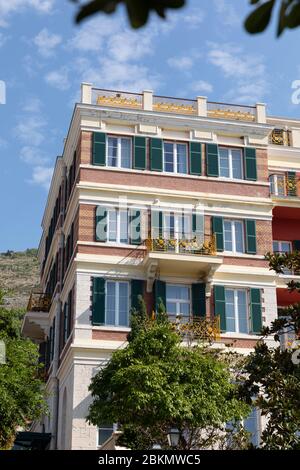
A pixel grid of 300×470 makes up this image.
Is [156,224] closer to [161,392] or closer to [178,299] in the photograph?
[178,299]

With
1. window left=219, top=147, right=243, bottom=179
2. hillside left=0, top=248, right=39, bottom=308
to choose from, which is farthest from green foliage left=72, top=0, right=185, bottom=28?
hillside left=0, top=248, right=39, bottom=308

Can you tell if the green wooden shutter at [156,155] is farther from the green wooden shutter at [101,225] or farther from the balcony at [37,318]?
the balcony at [37,318]

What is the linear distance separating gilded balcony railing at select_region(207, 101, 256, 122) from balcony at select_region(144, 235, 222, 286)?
5495 mm

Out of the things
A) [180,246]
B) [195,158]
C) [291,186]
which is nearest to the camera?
[180,246]

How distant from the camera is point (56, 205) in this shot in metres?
38.1

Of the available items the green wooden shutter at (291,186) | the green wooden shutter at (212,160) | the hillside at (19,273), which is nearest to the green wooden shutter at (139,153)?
the green wooden shutter at (212,160)

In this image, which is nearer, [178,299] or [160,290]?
[160,290]

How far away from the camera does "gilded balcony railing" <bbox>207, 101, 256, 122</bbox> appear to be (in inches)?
1278

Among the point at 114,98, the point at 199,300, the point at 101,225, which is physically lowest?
the point at 199,300

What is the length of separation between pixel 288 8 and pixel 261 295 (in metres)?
27.6

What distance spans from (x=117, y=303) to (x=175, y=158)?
6.08 m

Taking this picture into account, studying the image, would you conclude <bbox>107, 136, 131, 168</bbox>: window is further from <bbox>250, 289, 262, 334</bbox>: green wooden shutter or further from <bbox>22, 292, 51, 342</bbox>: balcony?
<bbox>22, 292, 51, 342</bbox>: balcony

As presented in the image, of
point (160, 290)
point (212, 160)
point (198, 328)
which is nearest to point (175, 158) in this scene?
point (212, 160)

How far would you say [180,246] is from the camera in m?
29.2
